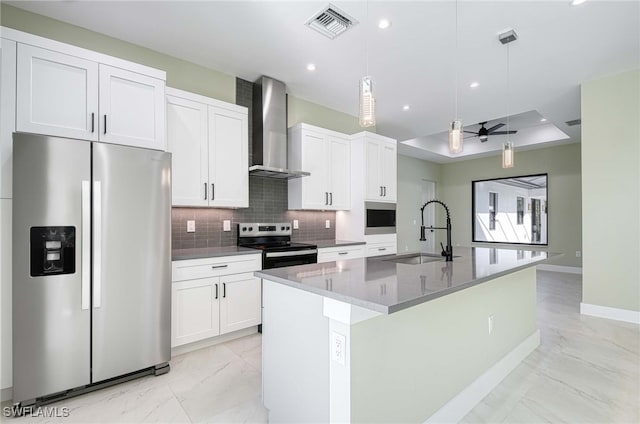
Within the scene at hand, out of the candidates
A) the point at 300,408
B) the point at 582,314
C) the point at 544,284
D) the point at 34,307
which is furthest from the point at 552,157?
the point at 34,307

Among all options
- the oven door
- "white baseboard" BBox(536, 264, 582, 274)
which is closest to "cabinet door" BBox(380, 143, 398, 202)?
the oven door

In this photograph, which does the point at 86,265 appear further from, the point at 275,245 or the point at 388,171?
the point at 388,171

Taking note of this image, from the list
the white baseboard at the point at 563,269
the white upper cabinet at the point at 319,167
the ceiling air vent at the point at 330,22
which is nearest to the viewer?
the ceiling air vent at the point at 330,22

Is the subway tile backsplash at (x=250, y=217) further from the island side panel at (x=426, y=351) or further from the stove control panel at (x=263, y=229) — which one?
the island side panel at (x=426, y=351)

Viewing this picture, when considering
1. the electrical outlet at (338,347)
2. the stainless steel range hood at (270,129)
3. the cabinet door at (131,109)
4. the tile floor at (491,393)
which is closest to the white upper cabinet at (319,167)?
the stainless steel range hood at (270,129)

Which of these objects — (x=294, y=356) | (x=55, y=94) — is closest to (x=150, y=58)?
(x=55, y=94)

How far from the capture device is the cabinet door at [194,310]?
2.65m

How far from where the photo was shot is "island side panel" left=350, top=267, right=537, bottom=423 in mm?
1365

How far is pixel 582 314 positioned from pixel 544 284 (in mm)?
1899

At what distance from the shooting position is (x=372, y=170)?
443 centimetres

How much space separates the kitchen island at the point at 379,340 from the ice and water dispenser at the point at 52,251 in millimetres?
1379

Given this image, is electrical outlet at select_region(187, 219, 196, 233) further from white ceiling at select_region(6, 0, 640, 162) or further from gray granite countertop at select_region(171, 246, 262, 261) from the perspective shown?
white ceiling at select_region(6, 0, 640, 162)

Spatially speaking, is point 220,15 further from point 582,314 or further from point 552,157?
point 552,157

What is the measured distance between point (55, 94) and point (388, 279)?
2576 mm
